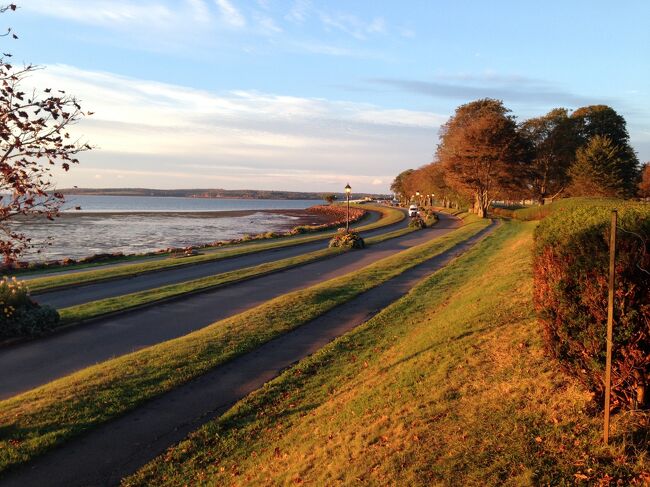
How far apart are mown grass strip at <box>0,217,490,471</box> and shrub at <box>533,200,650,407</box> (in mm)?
7462

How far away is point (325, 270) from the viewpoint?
951 inches

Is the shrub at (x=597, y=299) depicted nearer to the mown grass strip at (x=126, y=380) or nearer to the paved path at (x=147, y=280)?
the mown grass strip at (x=126, y=380)

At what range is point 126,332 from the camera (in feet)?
44.5

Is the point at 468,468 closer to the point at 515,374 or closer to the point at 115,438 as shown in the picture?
the point at 515,374

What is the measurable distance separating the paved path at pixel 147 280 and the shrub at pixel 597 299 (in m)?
16.7

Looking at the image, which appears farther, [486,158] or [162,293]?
[486,158]

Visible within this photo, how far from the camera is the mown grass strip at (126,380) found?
25.1 ft

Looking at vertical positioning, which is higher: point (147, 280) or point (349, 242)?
point (349, 242)

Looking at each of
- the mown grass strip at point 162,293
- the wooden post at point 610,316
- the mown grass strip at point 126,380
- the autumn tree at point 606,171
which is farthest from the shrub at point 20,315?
the autumn tree at point 606,171

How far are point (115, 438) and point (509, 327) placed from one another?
24.4 ft

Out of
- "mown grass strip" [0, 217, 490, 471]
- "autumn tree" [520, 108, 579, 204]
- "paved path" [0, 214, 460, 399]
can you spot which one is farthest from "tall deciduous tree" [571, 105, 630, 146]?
"mown grass strip" [0, 217, 490, 471]

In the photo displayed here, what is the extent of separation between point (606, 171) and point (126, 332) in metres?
57.3

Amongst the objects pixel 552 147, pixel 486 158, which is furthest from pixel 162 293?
pixel 552 147

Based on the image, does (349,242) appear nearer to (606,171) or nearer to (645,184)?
(606,171)
